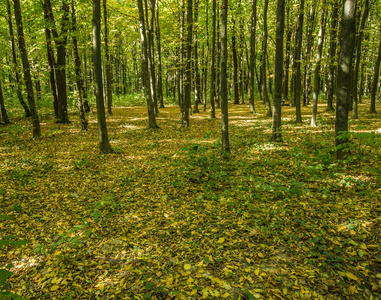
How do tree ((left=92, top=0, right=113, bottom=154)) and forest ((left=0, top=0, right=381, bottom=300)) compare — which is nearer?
forest ((left=0, top=0, right=381, bottom=300))

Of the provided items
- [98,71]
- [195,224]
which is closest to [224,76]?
[98,71]

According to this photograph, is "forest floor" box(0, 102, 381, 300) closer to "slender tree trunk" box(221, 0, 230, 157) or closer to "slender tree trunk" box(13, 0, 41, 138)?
"slender tree trunk" box(221, 0, 230, 157)

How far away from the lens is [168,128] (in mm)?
14711

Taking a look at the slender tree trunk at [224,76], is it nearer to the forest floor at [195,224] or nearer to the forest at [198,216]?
the forest at [198,216]

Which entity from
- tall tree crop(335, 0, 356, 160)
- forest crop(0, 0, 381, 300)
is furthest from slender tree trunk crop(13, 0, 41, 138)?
tall tree crop(335, 0, 356, 160)

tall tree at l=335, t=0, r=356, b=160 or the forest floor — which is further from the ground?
tall tree at l=335, t=0, r=356, b=160

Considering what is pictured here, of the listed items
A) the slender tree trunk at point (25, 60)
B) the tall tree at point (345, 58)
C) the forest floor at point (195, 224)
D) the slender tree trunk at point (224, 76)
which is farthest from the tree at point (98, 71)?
the tall tree at point (345, 58)

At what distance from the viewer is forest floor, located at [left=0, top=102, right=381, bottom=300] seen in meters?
3.46

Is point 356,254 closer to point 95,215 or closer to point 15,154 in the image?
point 95,215

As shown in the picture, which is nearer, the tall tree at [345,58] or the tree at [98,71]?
the tall tree at [345,58]

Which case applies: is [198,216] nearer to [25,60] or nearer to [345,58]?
[345,58]

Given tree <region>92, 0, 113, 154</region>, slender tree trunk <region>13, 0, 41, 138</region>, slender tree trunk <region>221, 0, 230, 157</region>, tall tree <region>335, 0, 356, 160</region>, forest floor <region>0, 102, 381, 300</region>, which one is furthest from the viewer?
slender tree trunk <region>13, 0, 41, 138</region>

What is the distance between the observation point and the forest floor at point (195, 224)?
346cm

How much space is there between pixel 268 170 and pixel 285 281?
4288mm
